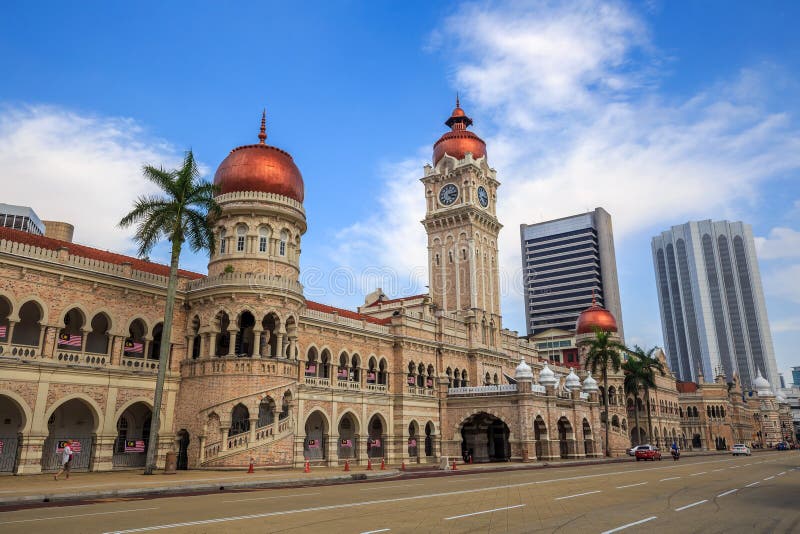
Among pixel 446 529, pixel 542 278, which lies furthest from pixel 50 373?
pixel 542 278

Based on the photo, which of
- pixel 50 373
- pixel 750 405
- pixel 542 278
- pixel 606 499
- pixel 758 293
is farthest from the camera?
pixel 758 293

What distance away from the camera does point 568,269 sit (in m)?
141

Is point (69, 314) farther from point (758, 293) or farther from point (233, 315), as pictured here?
point (758, 293)

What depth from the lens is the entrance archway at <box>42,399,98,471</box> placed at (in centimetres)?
2736

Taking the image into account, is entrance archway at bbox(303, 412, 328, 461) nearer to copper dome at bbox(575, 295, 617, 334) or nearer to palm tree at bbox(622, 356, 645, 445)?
palm tree at bbox(622, 356, 645, 445)

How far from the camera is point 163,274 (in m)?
33.9

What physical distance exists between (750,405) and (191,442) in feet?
368

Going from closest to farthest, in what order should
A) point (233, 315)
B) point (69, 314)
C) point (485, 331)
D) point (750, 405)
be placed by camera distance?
point (69, 314), point (233, 315), point (485, 331), point (750, 405)

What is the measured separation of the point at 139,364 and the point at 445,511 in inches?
859

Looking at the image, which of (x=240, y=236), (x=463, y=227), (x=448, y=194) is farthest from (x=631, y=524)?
(x=448, y=194)

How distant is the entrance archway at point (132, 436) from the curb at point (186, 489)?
1118 centimetres

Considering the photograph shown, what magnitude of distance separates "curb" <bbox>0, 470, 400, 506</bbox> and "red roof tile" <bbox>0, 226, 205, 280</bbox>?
1493cm

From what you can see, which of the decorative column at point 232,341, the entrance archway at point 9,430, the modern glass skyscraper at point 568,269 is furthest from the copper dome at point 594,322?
the modern glass skyscraper at point 568,269

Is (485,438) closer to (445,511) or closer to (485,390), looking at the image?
(485,390)
